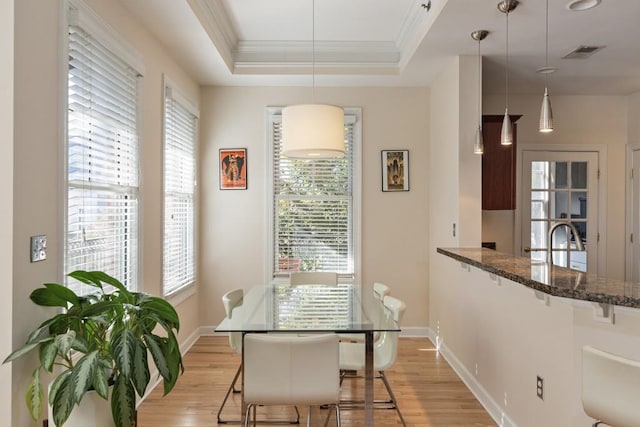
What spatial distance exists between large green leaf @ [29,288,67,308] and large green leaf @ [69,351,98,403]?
11.2 inches

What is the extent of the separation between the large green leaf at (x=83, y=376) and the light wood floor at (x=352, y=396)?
1285 mm

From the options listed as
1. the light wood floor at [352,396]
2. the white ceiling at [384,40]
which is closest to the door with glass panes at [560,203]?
the white ceiling at [384,40]

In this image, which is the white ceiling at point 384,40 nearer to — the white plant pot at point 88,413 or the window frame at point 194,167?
the window frame at point 194,167

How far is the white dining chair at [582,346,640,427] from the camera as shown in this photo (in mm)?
1379

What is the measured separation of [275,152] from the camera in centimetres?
464

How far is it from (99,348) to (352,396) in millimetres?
1897

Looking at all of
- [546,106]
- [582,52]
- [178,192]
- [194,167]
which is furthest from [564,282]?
[194,167]

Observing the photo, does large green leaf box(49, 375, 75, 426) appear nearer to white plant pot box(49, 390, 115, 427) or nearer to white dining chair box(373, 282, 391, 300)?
white plant pot box(49, 390, 115, 427)

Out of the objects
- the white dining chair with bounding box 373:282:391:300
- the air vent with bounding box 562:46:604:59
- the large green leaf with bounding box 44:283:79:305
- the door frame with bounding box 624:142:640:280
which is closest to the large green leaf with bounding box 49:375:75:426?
the large green leaf with bounding box 44:283:79:305

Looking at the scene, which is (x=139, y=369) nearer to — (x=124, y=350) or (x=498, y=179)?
(x=124, y=350)

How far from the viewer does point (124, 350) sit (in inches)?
69.4

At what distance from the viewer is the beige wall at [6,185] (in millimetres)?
1713

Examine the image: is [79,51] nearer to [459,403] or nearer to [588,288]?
[588,288]

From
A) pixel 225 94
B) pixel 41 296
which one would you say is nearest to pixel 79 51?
pixel 41 296
